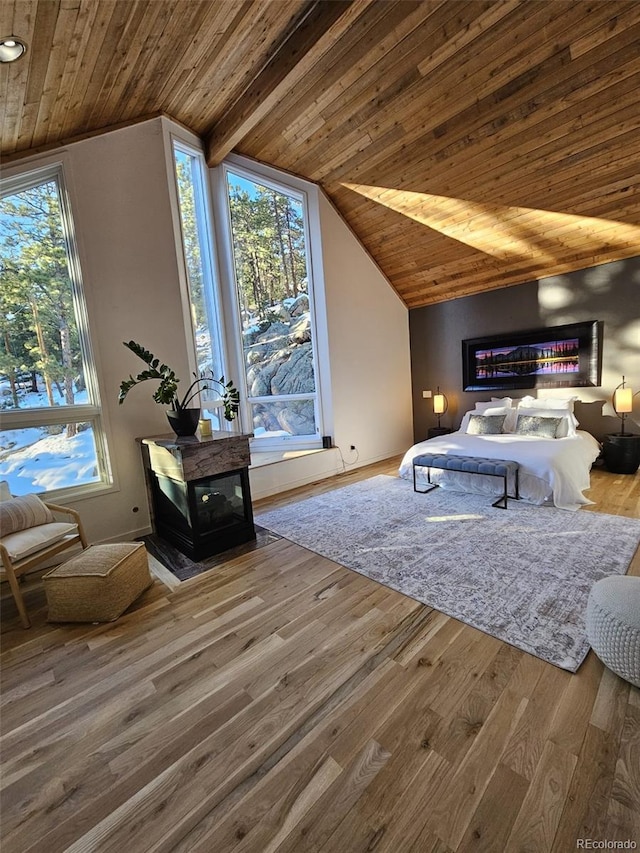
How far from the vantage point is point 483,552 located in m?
2.81

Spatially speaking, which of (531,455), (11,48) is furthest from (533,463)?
(11,48)

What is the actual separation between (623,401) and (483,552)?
10.6ft

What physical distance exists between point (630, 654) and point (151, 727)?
199 centimetres

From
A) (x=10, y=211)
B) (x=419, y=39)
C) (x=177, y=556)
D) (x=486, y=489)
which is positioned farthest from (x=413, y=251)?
(x=177, y=556)

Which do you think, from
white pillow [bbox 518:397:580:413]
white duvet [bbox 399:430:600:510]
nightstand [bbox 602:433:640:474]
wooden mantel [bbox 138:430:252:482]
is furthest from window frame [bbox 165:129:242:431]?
nightstand [bbox 602:433:640:474]

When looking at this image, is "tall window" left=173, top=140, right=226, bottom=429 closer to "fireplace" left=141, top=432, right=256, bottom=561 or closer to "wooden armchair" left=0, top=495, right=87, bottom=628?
"fireplace" left=141, top=432, right=256, bottom=561

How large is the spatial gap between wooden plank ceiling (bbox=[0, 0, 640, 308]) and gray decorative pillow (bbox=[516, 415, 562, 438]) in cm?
209

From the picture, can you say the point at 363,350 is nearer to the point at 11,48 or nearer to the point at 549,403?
the point at 549,403

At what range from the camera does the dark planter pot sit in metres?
3.24

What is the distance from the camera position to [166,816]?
1228mm

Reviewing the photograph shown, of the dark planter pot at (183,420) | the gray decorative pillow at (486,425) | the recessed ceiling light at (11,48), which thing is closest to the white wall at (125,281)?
the dark planter pot at (183,420)

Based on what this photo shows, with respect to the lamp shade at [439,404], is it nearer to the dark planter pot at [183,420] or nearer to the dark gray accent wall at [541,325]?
the dark gray accent wall at [541,325]

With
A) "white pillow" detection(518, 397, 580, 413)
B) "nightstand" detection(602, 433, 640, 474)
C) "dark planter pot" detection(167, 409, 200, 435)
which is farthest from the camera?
"white pillow" detection(518, 397, 580, 413)

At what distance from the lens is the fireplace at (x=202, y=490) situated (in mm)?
2945
